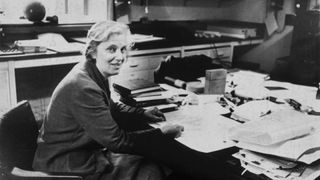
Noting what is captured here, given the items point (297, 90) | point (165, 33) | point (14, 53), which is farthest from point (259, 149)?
point (165, 33)

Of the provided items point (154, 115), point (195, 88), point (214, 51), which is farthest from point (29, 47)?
point (214, 51)

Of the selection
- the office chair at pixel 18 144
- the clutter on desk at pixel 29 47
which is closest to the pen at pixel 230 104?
the office chair at pixel 18 144

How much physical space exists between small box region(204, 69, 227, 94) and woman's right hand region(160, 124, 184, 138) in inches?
23.5

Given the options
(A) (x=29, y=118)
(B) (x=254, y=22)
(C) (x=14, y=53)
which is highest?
(B) (x=254, y=22)

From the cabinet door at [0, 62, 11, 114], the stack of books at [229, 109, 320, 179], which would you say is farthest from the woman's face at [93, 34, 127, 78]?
the cabinet door at [0, 62, 11, 114]

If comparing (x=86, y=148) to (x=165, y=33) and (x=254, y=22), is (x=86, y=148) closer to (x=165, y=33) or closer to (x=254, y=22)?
(x=165, y=33)

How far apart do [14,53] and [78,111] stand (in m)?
1.41

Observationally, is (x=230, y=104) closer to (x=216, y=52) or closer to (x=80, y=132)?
(x=80, y=132)

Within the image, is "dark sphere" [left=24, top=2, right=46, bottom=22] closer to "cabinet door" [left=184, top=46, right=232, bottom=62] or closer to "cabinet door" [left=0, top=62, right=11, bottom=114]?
"cabinet door" [left=0, top=62, right=11, bottom=114]

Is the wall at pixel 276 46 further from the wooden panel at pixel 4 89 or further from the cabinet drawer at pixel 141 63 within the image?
the wooden panel at pixel 4 89

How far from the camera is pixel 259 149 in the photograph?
112cm

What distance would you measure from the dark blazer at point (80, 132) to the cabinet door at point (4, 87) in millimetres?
1142

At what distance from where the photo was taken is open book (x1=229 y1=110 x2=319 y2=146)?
112 cm

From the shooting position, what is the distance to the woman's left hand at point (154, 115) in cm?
155
